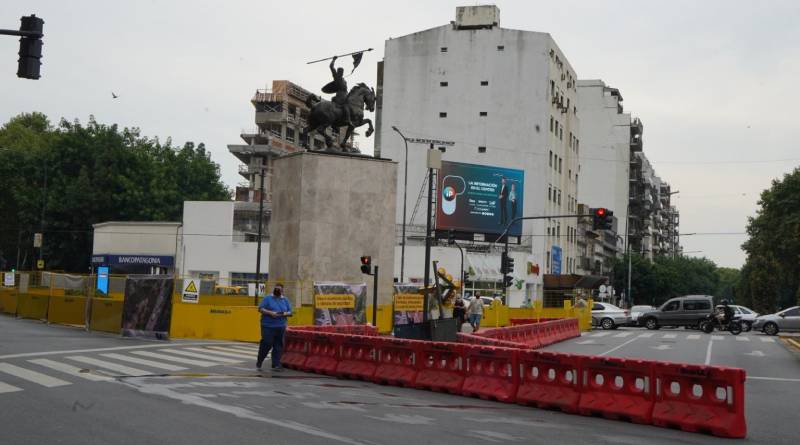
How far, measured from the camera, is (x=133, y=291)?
2519 cm

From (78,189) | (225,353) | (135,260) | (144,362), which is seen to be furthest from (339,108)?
(78,189)

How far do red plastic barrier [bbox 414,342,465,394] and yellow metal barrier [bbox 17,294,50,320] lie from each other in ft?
69.7

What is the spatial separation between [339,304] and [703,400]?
58.9 ft

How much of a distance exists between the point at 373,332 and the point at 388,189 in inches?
289

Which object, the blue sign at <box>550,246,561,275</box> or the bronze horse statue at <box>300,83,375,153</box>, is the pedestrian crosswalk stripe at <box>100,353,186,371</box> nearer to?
the bronze horse statue at <box>300,83,375,153</box>

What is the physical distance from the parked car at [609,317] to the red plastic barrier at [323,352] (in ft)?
113

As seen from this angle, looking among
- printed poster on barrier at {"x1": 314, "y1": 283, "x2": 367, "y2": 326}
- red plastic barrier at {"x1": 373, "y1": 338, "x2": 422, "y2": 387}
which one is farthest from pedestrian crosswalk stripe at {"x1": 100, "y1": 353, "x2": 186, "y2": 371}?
printed poster on barrier at {"x1": 314, "y1": 283, "x2": 367, "y2": 326}

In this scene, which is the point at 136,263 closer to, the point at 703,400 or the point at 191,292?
the point at 191,292

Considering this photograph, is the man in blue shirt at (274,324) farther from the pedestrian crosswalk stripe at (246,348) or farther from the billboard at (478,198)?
the billboard at (478,198)

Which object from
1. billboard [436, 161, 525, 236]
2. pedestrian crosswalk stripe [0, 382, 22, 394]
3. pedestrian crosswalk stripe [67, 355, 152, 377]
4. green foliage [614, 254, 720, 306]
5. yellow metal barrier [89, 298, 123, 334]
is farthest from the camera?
green foliage [614, 254, 720, 306]

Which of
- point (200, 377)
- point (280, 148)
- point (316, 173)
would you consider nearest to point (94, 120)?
point (280, 148)

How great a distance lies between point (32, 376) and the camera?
13.8 meters

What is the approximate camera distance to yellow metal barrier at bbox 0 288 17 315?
3668 cm

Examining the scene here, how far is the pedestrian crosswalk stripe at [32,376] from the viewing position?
511 inches
